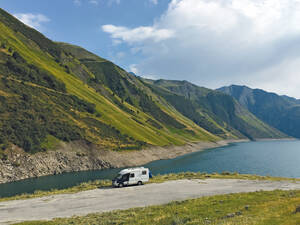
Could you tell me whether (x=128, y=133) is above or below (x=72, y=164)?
above

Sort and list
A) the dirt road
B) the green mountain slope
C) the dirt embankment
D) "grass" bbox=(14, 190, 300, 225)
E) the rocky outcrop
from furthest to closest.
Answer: the green mountain slope → the dirt embankment → the rocky outcrop → the dirt road → "grass" bbox=(14, 190, 300, 225)

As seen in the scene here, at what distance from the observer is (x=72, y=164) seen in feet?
285

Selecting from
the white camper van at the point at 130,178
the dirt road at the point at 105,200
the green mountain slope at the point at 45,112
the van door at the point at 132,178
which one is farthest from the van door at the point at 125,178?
the green mountain slope at the point at 45,112

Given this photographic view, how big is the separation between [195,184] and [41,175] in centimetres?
5931

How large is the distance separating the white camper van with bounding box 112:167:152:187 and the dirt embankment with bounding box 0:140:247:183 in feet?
152

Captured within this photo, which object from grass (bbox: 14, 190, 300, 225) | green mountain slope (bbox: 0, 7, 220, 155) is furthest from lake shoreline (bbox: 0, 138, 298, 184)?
grass (bbox: 14, 190, 300, 225)

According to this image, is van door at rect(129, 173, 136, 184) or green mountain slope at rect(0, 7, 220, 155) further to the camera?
green mountain slope at rect(0, 7, 220, 155)

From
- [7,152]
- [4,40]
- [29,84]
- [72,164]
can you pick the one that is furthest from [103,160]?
[4,40]

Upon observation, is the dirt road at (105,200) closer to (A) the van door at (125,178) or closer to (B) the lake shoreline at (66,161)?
(A) the van door at (125,178)

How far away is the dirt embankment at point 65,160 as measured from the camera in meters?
70.8

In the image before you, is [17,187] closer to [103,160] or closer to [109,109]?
[103,160]

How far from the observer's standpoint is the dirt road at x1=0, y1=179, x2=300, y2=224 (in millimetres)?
26016

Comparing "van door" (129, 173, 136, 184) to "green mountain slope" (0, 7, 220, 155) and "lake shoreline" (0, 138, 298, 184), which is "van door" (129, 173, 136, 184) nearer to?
"lake shoreline" (0, 138, 298, 184)

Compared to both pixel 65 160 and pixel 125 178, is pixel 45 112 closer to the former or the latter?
pixel 65 160
